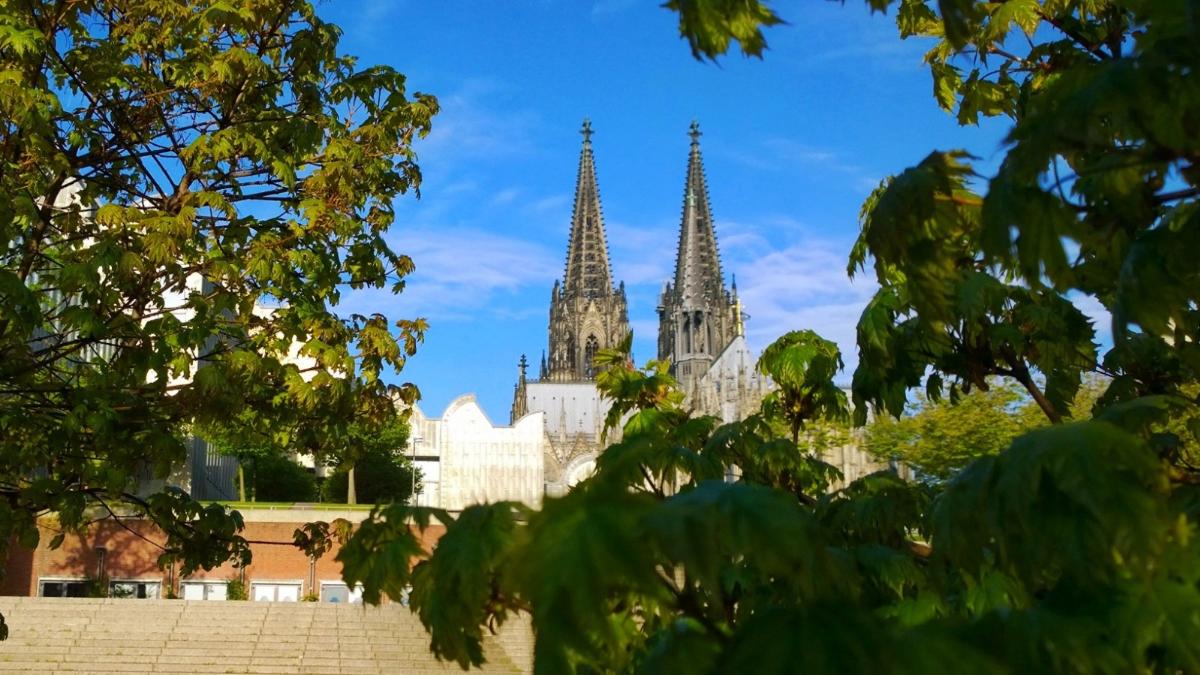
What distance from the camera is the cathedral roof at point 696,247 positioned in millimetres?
102500

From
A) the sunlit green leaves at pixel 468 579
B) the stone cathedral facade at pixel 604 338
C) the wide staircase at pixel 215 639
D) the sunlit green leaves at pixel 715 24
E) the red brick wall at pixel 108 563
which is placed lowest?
the wide staircase at pixel 215 639

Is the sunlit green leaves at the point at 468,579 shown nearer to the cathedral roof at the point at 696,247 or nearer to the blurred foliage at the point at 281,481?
the blurred foliage at the point at 281,481

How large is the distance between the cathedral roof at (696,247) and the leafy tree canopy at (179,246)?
91.4 meters

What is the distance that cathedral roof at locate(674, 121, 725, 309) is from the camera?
102500 mm

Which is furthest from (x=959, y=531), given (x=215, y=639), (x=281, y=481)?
→ (x=281, y=481)

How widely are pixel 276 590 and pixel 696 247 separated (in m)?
77.0

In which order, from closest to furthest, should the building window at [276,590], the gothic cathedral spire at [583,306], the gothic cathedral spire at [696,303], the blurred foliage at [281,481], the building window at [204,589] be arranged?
the building window at [204,589], the building window at [276,590], the blurred foliage at [281,481], the gothic cathedral spire at [696,303], the gothic cathedral spire at [583,306]

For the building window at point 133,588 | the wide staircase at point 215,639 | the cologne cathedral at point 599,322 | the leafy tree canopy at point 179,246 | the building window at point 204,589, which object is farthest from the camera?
the cologne cathedral at point 599,322

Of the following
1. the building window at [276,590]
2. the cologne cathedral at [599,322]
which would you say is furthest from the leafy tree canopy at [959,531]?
the cologne cathedral at [599,322]

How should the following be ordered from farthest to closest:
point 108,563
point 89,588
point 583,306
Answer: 1. point 583,306
2. point 108,563
3. point 89,588

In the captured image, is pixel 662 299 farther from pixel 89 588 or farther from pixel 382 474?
pixel 89 588

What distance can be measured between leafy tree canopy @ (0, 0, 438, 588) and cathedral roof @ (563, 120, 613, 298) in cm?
10421

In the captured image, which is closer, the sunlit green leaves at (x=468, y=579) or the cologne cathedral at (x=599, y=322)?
the sunlit green leaves at (x=468, y=579)

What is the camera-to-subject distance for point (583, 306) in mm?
113000
